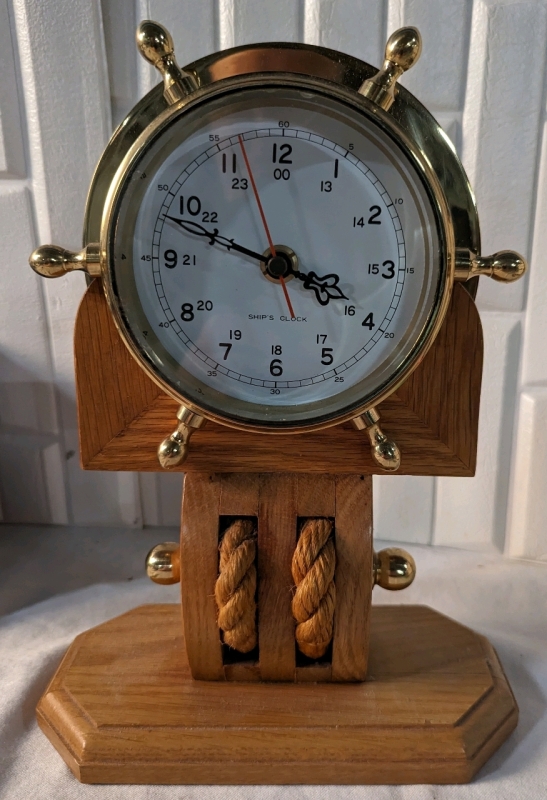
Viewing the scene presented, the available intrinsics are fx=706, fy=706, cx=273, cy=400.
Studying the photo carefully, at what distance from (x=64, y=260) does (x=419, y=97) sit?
50 cm

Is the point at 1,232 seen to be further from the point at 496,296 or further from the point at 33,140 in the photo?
the point at 496,296

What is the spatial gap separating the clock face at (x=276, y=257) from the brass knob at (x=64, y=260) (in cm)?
2

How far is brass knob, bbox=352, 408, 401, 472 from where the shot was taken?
0.56 meters

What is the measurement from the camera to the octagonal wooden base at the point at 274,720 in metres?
0.60

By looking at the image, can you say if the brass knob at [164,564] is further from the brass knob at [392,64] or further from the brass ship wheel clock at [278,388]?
the brass knob at [392,64]

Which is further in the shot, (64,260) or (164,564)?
(164,564)

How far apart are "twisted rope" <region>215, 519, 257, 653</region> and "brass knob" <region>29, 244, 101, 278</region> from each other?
0.83 ft

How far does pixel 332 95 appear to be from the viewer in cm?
49

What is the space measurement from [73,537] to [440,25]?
2.70ft

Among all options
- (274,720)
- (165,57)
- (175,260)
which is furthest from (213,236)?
(274,720)

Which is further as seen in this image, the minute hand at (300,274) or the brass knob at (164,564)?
the brass knob at (164,564)

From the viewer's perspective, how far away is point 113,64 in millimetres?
849

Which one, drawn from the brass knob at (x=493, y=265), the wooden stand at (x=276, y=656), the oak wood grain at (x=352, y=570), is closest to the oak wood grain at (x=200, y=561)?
the wooden stand at (x=276, y=656)

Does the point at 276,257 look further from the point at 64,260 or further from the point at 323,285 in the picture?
the point at 64,260
